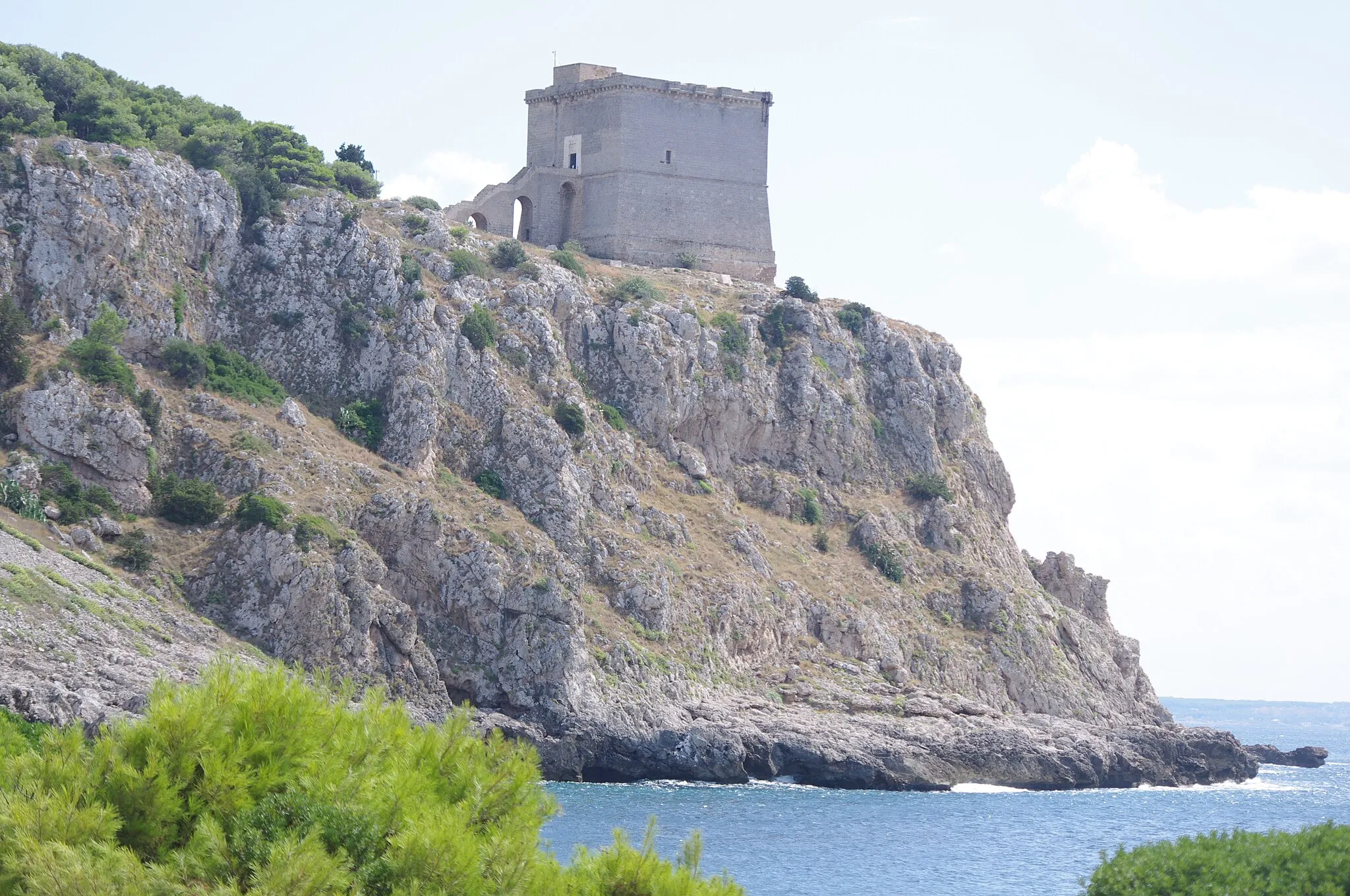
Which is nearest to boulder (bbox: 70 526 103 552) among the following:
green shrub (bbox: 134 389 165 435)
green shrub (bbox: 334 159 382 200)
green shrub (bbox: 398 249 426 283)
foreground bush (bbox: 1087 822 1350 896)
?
green shrub (bbox: 134 389 165 435)

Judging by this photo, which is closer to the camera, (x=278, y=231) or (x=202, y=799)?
(x=202, y=799)

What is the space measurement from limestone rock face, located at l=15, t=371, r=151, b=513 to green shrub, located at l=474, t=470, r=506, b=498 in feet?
38.1

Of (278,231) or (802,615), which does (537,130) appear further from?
(802,615)

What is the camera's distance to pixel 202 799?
669 inches

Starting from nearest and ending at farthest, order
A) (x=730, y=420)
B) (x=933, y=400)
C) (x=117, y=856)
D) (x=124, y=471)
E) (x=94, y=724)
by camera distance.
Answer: (x=117, y=856) → (x=94, y=724) → (x=124, y=471) → (x=730, y=420) → (x=933, y=400)

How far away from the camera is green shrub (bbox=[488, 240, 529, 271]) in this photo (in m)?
67.6

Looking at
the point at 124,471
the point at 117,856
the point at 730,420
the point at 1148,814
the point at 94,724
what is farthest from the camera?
the point at 730,420

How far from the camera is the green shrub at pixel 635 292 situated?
2717 inches

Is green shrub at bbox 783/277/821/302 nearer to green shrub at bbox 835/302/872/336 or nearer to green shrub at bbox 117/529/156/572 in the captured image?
green shrub at bbox 835/302/872/336

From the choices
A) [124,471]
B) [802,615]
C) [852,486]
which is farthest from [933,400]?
[124,471]

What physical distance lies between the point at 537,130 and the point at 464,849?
6364 cm

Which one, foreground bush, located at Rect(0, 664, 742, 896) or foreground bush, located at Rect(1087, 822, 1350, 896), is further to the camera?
foreground bush, located at Rect(1087, 822, 1350, 896)

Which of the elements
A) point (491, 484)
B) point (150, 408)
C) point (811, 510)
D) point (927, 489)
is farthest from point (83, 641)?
point (927, 489)

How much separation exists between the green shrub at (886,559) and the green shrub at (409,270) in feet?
68.3
